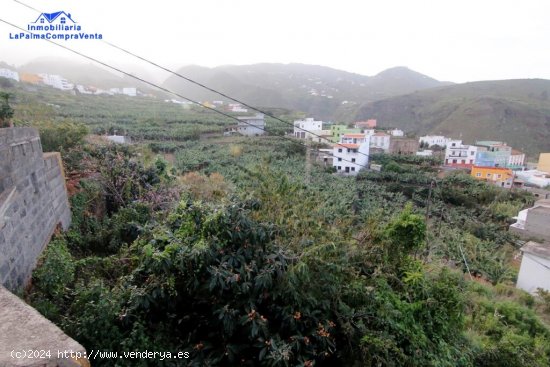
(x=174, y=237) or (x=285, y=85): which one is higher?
(x=285, y=85)

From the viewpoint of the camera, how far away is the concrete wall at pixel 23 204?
7.84ft

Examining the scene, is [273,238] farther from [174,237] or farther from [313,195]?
[313,195]

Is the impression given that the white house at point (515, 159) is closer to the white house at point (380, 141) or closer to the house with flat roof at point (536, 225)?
the white house at point (380, 141)

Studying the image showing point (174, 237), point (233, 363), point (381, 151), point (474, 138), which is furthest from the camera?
point (474, 138)

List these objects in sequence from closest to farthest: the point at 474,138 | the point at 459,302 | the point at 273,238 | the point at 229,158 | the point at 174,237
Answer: the point at 174,237, the point at 273,238, the point at 459,302, the point at 229,158, the point at 474,138

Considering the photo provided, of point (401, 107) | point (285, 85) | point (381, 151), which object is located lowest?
point (381, 151)

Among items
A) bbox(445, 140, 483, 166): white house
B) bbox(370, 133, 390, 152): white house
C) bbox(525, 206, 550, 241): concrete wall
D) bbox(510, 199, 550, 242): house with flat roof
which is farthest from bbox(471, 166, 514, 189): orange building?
bbox(370, 133, 390, 152): white house

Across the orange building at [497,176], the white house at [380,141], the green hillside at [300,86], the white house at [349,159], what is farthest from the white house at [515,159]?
the green hillside at [300,86]

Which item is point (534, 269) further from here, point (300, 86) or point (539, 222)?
point (300, 86)

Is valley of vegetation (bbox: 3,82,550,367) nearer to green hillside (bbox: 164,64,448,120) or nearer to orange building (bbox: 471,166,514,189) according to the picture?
orange building (bbox: 471,166,514,189)

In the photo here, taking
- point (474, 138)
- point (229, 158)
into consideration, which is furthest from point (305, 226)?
point (474, 138)

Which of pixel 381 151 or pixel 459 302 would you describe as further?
pixel 381 151

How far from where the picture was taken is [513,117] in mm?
47312

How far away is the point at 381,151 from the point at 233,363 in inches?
1318
